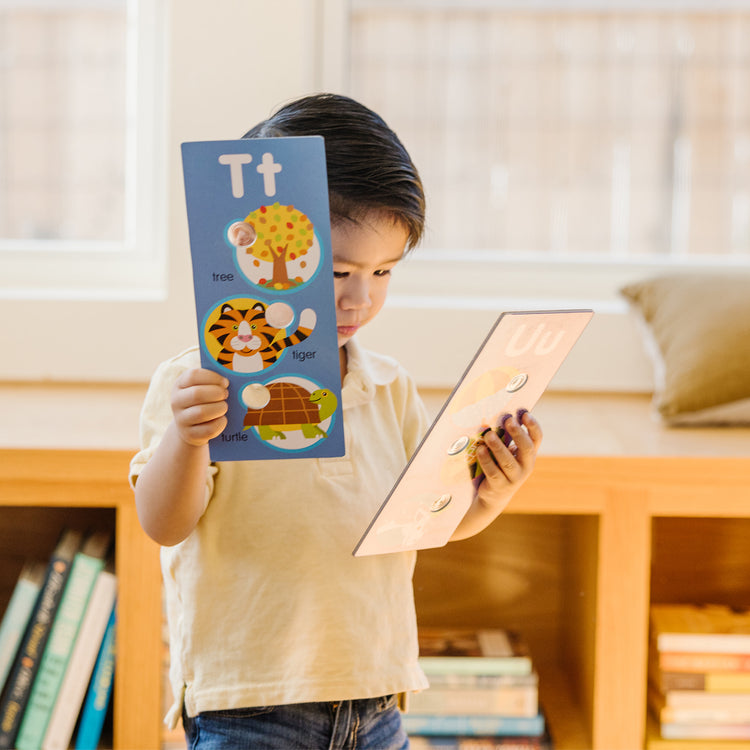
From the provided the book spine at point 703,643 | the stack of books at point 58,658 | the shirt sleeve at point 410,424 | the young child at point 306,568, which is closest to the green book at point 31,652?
the stack of books at point 58,658

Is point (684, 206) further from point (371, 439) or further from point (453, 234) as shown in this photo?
point (371, 439)

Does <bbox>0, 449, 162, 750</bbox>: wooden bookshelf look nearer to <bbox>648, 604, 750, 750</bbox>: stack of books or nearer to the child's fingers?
the child's fingers

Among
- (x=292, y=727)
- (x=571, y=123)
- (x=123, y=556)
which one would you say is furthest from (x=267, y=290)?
(x=571, y=123)

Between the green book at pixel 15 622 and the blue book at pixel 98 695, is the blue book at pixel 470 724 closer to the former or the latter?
the blue book at pixel 98 695

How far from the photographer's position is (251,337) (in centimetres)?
63

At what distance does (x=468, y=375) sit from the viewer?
657mm

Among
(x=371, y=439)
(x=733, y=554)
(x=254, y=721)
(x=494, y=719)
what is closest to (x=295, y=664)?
(x=254, y=721)

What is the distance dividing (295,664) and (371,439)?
0.20m

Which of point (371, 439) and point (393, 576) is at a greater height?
point (371, 439)

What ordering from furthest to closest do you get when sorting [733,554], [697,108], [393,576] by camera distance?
[697,108], [733,554], [393,576]

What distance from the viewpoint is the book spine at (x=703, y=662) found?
3.83 feet

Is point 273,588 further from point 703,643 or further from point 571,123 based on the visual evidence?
point 571,123

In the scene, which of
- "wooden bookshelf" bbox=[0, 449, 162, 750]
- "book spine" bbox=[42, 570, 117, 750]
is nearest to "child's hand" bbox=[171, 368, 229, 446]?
"wooden bookshelf" bbox=[0, 449, 162, 750]

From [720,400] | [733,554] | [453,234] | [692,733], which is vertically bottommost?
[692,733]
